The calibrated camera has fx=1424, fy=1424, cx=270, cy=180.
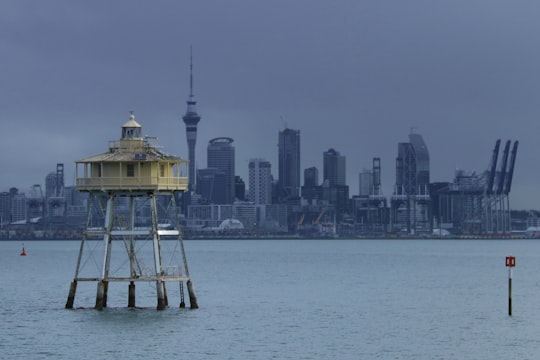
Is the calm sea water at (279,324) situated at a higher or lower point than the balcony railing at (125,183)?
lower

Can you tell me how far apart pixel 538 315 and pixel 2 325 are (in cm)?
2714

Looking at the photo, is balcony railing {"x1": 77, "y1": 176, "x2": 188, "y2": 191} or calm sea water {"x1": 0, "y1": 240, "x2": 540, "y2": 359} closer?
calm sea water {"x1": 0, "y1": 240, "x2": 540, "y2": 359}

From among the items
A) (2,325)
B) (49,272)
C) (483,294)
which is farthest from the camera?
(49,272)

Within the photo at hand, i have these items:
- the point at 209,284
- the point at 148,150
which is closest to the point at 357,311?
the point at 148,150

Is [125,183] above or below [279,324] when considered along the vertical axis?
above

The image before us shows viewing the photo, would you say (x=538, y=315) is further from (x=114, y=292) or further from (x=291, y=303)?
(x=114, y=292)

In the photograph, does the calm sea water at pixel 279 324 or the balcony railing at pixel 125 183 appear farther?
the balcony railing at pixel 125 183

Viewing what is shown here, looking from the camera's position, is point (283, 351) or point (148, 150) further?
point (148, 150)

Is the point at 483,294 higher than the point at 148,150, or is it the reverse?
the point at 148,150

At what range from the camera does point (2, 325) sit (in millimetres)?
65438

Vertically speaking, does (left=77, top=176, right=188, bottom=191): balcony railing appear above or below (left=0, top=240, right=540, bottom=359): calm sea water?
above

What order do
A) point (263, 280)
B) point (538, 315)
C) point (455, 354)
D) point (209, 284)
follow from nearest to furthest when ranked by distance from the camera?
point (455, 354) < point (538, 315) < point (209, 284) < point (263, 280)

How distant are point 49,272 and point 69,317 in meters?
68.3

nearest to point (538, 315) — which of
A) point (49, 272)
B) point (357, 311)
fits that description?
point (357, 311)
